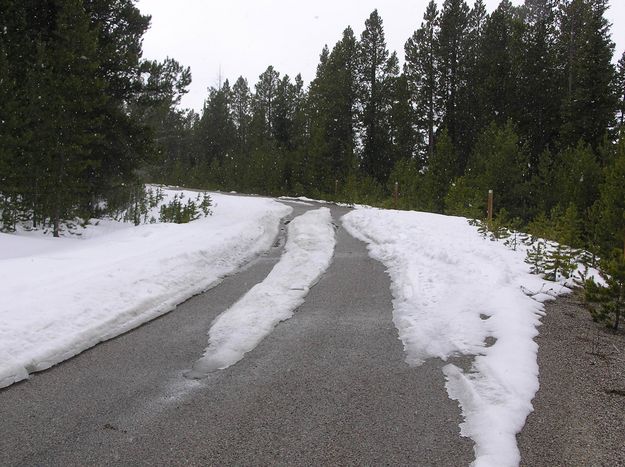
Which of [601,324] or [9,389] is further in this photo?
[601,324]

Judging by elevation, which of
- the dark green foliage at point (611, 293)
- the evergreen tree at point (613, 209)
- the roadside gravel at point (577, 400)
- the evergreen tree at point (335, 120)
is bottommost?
the roadside gravel at point (577, 400)

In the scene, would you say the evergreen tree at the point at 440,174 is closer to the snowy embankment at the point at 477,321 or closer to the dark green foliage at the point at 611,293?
the snowy embankment at the point at 477,321

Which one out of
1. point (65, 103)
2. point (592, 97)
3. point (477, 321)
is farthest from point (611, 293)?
point (592, 97)

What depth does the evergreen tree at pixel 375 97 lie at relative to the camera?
37.1m

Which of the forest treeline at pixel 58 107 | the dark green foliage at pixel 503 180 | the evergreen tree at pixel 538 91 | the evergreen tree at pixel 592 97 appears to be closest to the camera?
the forest treeline at pixel 58 107

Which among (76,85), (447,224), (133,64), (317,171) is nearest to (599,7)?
(317,171)

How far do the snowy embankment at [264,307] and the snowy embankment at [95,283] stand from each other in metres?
0.93

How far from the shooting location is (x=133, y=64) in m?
14.8

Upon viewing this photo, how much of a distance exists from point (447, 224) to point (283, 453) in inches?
449

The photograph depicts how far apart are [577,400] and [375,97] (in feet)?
120

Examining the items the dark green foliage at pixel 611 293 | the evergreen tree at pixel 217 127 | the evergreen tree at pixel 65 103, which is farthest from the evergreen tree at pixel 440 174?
the evergreen tree at pixel 217 127

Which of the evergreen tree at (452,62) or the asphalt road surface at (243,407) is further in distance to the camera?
the evergreen tree at (452,62)

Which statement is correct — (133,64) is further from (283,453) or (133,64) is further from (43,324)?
(283,453)

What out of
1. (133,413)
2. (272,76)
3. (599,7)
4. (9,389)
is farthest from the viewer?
(272,76)
